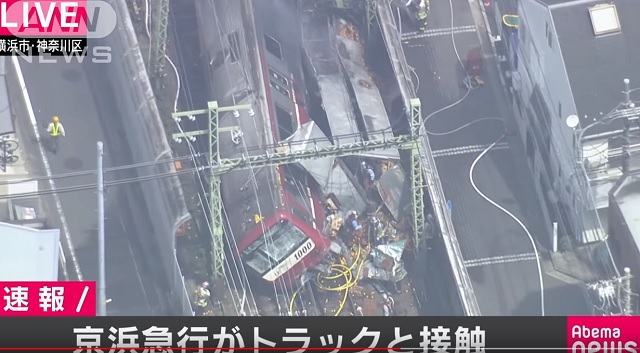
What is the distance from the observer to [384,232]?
3516 cm

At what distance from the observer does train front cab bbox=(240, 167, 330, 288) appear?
110 ft

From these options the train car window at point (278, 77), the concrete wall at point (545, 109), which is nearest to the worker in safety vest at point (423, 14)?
the concrete wall at point (545, 109)

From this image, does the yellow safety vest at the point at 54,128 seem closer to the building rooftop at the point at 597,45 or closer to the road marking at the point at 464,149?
the road marking at the point at 464,149

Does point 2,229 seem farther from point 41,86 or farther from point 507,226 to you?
point 507,226

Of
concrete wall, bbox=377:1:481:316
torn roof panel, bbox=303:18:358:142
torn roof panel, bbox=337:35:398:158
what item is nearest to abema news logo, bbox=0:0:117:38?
torn roof panel, bbox=303:18:358:142

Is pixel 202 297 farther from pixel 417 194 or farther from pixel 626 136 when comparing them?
pixel 626 136

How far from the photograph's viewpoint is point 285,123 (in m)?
35.7

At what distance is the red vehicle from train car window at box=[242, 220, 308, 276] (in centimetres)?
2

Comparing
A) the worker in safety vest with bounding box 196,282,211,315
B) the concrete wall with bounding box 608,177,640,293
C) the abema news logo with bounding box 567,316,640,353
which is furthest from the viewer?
the worker in safety vest with bounding box 196,282,211,315

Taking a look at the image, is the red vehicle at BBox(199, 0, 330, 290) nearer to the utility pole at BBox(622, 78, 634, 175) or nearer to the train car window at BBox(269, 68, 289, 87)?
the train car window at BBox(269, 68, 289, 87)

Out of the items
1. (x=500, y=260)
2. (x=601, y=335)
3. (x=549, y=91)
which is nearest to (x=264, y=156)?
(x=500, y=260)

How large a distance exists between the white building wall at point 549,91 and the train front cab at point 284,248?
17.4 feet

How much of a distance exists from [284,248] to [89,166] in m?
4.95

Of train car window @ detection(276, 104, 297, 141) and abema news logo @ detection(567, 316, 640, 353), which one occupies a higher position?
train car window @ detection(276, 104, 297, 141)
